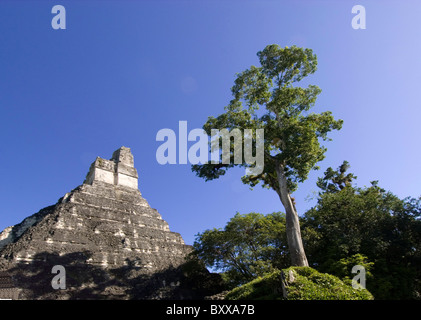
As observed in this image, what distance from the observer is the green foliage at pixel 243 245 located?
16.5m

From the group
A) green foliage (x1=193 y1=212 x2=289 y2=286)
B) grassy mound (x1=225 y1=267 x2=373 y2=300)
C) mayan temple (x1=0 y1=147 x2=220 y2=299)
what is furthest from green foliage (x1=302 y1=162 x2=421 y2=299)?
mayan temple (x1=0 y1=147 x2=220 y2=299)

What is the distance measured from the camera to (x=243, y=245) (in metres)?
17.3

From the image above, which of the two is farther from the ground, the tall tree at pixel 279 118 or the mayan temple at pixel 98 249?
the tall tree at pixel 279 118

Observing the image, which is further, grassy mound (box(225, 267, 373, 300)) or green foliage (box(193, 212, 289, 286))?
green foliage (box(193, 212, 289, 286))

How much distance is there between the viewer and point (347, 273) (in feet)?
39.9

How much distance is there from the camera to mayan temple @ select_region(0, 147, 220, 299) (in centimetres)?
1298

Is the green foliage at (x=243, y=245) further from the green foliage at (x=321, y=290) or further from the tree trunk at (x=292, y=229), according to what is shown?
the green foliage at (x=321, y=290)

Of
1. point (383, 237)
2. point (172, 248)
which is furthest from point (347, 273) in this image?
point (172, 248)

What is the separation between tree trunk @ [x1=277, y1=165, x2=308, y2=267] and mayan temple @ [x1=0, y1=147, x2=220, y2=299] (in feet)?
28.8

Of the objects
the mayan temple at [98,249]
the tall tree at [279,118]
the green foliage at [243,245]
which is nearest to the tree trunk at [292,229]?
the tall tree at [279,118]

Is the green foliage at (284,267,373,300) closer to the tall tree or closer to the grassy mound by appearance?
the grassy mound

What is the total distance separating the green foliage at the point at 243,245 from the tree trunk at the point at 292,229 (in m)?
5.62

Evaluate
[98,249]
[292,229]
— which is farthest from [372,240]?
[98,249]

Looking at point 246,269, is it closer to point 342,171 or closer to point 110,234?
point 110,234
